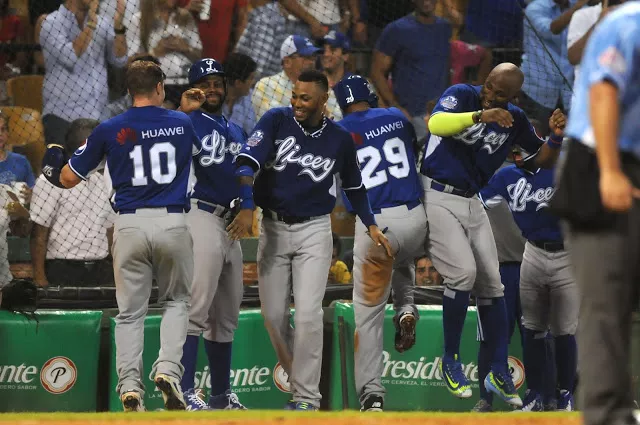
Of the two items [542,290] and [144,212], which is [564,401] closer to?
[542,290]

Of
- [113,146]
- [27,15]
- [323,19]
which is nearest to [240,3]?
[323,19]

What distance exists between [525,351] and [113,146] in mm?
3242

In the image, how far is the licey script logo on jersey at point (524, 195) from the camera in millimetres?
7977

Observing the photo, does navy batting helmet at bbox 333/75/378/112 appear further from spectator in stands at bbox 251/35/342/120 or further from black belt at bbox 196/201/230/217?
spectator in stands at bbox 251/35/342/120

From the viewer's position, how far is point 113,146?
6.75 m

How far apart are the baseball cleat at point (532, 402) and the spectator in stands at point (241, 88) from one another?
370 cm

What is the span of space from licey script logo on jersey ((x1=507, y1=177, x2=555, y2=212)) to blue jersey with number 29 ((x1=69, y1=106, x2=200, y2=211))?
99.4 inches

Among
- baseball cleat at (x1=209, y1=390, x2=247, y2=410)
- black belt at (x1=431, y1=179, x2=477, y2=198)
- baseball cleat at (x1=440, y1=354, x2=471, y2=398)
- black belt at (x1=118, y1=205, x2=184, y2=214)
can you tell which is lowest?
baseball cleat at (x1=209, y1=390, x2=247, y2=410)

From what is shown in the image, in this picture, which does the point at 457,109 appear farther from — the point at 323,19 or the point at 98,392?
the point at 323,19

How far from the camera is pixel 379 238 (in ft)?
23.7

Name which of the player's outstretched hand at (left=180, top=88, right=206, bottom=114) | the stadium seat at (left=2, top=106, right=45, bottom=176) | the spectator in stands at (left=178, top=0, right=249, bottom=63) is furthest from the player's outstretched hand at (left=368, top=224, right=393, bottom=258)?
the spectator in stands at (left=178, top=0, right=249, bottom=63)

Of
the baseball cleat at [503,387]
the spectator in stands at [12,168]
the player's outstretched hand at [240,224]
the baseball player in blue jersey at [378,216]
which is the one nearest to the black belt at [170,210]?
the player's outstretched hand at [240,224]

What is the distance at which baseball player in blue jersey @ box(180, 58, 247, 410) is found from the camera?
741 cm

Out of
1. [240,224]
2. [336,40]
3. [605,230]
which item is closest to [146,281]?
[240,224]
